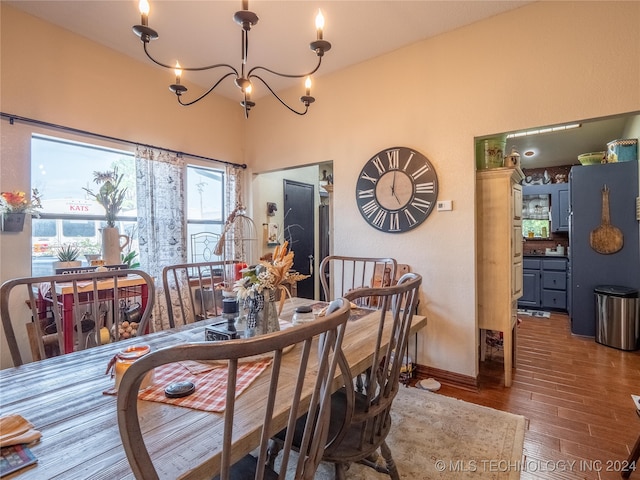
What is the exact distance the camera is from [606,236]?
3896 millimetres

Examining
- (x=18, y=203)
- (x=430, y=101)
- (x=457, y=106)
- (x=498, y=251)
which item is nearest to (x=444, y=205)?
(x=498, y=251)

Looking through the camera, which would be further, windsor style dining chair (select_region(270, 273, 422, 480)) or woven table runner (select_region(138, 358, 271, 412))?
windsor style dining chair (select_region(270, 273, 422, 480))

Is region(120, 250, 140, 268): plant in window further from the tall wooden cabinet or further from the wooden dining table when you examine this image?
the tall wooden cabinet

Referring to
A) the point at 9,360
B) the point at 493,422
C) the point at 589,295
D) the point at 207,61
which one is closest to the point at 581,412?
the point at 493,422

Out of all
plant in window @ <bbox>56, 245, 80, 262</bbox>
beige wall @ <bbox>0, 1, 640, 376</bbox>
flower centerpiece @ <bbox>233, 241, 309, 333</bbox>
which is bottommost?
flower centerpiece @ <bbox>233, 241, 309, 333</bbox>

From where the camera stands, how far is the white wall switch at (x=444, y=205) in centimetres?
278

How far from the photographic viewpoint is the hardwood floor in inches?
71.8

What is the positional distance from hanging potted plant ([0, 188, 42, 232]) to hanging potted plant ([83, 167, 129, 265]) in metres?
0.47

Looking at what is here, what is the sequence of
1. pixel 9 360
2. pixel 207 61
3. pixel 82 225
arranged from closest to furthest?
1. pixel 9 360
2. pixel 82 225
3. pixel 207 61

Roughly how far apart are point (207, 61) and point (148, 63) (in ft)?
2.00

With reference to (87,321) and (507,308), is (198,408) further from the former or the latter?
(507,308)

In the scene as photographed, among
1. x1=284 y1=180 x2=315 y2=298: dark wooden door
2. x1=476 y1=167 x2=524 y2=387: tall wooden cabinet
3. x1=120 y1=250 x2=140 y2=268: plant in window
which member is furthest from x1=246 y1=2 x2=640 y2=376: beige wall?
x1=120 y1=250 x2=140 y2=268: plant in window

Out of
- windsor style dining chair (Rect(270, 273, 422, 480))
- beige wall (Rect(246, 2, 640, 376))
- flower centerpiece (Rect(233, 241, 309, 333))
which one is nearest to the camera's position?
windsor style dining chair (Rect(270, 273, 422, 480))

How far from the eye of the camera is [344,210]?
3.43 m
